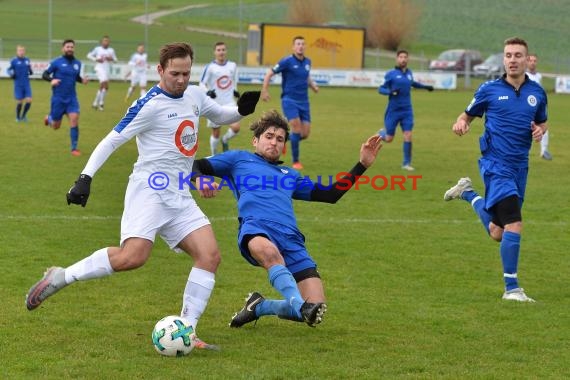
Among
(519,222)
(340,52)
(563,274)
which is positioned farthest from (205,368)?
(340,52)

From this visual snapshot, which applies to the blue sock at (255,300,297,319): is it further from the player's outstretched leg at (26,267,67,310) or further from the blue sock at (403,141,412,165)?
the blue sock at (403,141,412,165)

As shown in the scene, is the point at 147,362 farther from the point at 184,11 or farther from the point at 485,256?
the point at 184,11

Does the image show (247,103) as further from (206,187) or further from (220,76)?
(220,76)

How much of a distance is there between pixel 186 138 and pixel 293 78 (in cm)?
1160

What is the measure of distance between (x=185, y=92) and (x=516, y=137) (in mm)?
3255

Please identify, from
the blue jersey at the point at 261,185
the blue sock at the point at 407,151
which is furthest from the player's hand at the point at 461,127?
the blue sock at the point at 407,151

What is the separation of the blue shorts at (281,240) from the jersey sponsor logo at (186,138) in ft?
2.25

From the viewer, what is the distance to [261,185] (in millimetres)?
7480

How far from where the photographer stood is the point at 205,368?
20.8 ft

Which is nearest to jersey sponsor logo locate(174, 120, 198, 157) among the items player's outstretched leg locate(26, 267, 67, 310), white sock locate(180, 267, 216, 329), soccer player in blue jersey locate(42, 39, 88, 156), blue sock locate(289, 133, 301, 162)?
white sock locate(180, 267, 216, 329)

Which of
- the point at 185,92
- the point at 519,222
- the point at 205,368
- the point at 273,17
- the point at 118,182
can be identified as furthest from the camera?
the point at 273,17

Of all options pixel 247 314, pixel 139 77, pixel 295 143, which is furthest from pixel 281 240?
pixel 139 77

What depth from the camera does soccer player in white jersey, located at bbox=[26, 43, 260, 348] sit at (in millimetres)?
6824

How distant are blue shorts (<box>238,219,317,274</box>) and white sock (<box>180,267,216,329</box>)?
472 millimetres
